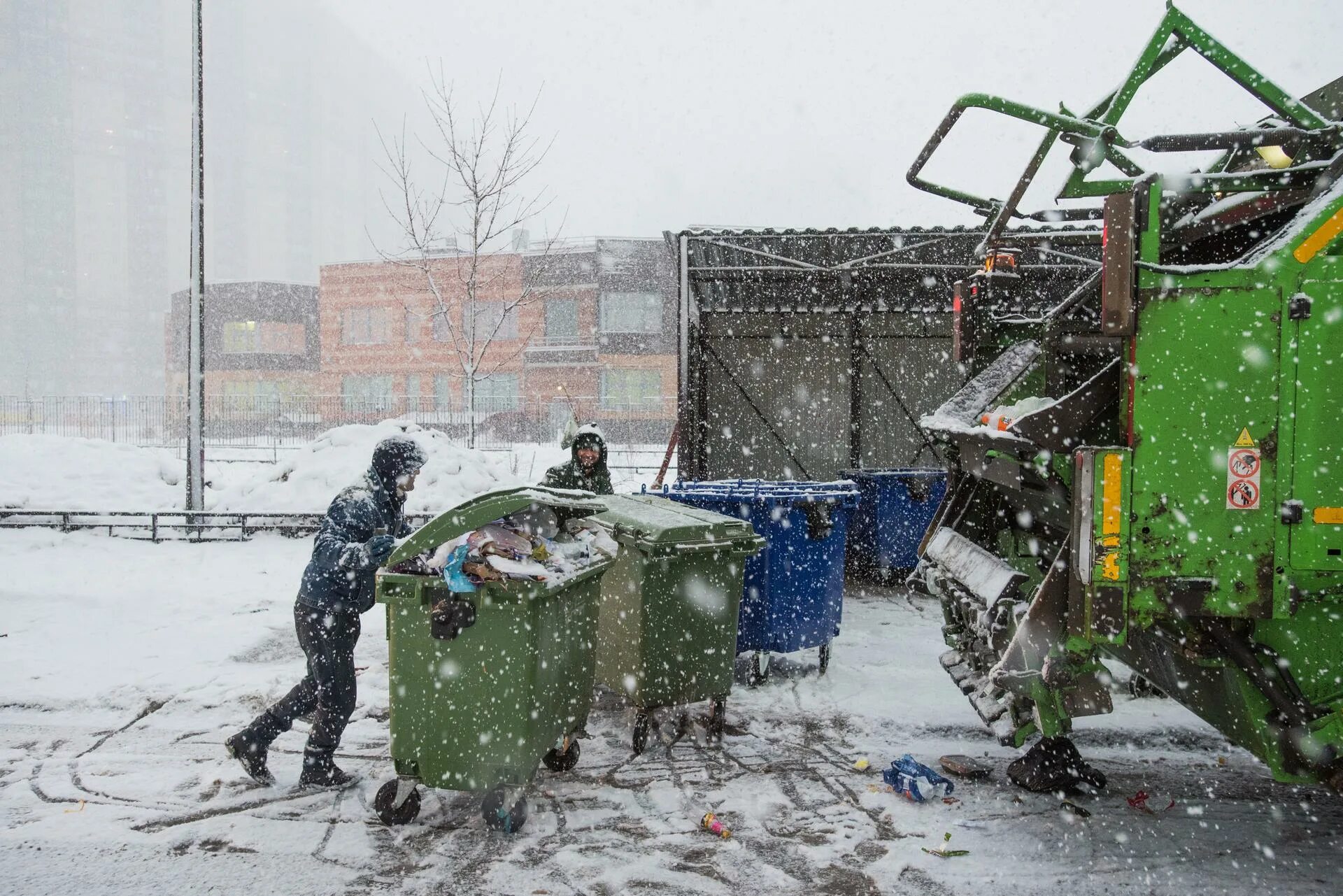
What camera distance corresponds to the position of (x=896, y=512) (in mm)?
9445

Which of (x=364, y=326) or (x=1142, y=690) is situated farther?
(x=364, y=326)

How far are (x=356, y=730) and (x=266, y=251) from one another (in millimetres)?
86525

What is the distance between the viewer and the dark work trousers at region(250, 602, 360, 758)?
4.04 meters

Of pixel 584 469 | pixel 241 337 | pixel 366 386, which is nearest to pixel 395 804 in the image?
pixel 584 469

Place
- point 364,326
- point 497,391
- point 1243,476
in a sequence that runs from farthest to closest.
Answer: point 364,326 < point 497,391 < point 1243,476

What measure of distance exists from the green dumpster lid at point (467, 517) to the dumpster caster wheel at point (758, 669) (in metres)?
2.57

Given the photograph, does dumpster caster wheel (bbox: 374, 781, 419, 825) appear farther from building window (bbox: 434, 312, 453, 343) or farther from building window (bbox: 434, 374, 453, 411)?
building window (bbox: 434, 312, 453, 343)

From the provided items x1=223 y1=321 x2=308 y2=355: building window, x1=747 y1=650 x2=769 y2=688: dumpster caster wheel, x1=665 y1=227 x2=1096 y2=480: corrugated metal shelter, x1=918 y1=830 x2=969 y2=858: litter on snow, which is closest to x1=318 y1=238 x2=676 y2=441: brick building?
x1=223 y1=321 x2=308 y2=355: building window

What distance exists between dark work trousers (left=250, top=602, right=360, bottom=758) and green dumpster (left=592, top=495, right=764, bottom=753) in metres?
1.41

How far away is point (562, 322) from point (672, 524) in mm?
26780

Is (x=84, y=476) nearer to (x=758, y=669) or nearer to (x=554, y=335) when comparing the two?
(x=758, y=669)

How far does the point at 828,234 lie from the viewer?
449 inches

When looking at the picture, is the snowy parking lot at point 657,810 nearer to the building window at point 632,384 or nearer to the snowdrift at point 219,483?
the snowdrift at point 219,483

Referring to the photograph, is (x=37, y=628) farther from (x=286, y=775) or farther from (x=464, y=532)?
(x=464, y=532)
